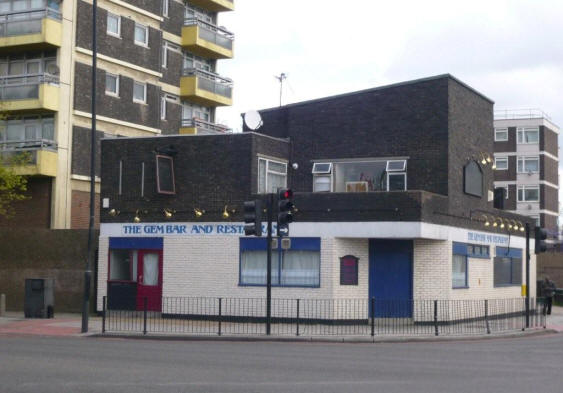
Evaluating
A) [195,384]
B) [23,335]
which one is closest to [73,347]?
[23,335]

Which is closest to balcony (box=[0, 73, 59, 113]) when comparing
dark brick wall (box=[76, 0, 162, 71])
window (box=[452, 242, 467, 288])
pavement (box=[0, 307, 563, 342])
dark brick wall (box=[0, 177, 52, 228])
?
dark brick wall (box=[76, 0, 162, 71])

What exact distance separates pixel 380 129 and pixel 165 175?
25.4 feet

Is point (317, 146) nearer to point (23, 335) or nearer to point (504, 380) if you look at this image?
point (23, 335)

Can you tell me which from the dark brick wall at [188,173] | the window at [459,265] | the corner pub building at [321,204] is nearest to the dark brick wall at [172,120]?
the corner pub building at [321,204]

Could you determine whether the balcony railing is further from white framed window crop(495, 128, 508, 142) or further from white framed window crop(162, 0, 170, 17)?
white framed window crop(495, 128, 508, 142)

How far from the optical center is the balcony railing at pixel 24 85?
4050cm

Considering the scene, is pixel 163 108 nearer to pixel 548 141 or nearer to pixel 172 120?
pixel 172 120

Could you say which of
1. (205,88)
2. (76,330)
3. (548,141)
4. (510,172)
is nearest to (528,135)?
(548,141)

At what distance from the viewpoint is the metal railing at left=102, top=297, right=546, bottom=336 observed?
2808 centimetres

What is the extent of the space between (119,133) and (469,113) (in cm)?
1756

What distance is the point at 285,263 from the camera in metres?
30.9

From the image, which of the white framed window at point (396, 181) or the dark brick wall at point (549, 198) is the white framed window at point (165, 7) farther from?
the dark brick wall at point (549, 198)

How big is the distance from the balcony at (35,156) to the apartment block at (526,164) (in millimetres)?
49607

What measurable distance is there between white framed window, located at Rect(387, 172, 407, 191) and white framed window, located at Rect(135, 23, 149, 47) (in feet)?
59.6
